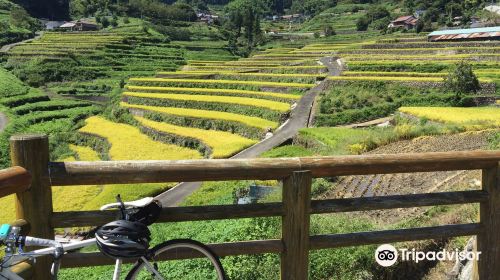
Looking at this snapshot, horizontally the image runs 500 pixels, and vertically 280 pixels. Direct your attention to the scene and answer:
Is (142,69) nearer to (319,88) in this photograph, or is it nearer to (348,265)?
(319,88)

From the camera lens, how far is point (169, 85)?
45219 millimetres

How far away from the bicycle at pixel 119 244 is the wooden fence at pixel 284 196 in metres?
0.26

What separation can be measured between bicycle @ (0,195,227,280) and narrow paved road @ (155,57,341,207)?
48.7ft

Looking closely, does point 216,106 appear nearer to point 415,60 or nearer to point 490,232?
point 415,60

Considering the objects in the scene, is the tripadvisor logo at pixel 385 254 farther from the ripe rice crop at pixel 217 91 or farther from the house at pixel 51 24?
the house at pixel 51 24

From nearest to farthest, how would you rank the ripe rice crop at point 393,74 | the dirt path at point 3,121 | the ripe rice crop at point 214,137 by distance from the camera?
1. the ripe rice crop at point 214,137
2. the ripe rice crop at point 393,74
3. the dirt path at point 3,121

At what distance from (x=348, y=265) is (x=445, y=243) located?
1.41 meters

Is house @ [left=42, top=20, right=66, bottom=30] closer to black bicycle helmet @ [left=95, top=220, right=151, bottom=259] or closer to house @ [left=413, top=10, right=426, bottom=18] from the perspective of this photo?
house @ [left=413, top=10, right=426, bottom=18]

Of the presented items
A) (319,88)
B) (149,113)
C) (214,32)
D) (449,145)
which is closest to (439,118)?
(449,145)

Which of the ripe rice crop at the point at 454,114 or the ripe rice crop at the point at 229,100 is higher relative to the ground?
the ripe rice crop at the point at 454,114

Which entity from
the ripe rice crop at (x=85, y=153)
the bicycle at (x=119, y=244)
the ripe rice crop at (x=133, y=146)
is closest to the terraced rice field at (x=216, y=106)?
the ripe rice crop at (x=133, y=146)

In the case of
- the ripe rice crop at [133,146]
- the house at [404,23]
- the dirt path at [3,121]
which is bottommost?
the dirt path at [3,121]

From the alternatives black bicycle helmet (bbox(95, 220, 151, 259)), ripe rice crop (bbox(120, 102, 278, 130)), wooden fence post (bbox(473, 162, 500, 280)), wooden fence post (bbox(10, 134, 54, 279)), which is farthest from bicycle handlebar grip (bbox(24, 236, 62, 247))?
ripe rice crop (bbox(120, 102, 278, 130))

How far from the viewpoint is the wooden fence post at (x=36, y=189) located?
11.1 ft
